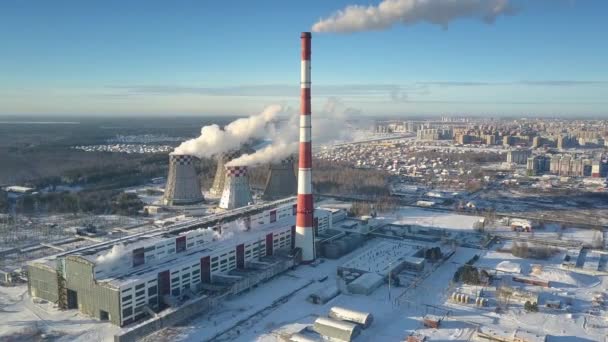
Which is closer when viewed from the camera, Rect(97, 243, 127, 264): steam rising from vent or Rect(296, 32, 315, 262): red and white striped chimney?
Rect(97, 243, 127, 264): steam rising from vent

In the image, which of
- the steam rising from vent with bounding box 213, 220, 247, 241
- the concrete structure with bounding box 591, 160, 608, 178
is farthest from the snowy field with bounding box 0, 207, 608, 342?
the concrete structure with bounding box 591, 160, 608, 178

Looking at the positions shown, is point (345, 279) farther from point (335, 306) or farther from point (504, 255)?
point (504, 255)

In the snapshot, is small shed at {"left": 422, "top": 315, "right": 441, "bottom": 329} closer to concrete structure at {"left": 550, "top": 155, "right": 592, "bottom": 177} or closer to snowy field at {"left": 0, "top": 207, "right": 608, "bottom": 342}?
snowy field at {"left": 0, "top": 207, "right": 608, "bottom": 342}

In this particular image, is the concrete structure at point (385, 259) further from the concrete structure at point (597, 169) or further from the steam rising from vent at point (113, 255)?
the concrete structure at point (597, 169)

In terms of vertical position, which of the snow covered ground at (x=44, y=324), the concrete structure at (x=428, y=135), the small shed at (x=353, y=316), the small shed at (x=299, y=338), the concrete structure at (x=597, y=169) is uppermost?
the concrete structure at (x=428, y=135)

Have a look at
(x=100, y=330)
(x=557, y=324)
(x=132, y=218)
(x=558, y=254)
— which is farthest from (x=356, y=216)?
(x=100, y=330)

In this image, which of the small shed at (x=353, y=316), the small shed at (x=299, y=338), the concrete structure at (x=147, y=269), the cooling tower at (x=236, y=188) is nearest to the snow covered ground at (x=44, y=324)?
the concrete structure at (x=147, y=269)
